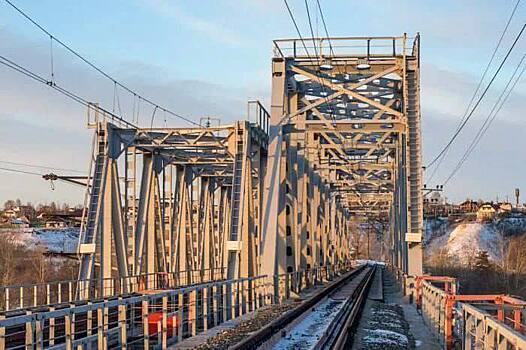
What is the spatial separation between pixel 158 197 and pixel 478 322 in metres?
27.0

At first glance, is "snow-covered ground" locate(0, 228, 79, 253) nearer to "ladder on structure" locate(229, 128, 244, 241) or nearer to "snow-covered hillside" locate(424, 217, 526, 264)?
"snow-covered hillside" locate(424, 217, 526, 264)

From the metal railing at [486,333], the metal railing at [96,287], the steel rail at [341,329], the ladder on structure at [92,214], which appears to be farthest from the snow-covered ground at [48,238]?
the metal railing at [486,333]

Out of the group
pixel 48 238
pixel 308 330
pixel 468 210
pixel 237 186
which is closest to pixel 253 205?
pixel 237 186

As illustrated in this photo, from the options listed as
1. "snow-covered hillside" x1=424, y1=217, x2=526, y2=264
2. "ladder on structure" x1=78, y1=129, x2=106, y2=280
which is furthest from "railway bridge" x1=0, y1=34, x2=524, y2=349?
"snow-covered hillside" x1=424, y1=217, x2=526, y2=264

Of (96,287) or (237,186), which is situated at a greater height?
(237,186)

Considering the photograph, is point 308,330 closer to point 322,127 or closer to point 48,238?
point 322,127

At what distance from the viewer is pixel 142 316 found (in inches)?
577

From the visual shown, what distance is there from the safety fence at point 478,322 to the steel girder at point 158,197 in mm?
10819

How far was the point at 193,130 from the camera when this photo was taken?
31203 millimetres

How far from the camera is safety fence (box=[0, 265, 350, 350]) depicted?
1157cm

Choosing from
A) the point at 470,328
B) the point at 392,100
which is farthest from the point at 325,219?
the point at 470,328

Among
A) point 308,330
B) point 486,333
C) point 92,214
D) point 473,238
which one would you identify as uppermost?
point 92,214

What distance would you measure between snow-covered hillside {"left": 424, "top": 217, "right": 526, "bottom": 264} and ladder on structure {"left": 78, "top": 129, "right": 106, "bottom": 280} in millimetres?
67180

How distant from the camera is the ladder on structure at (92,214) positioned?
26.5 meters
